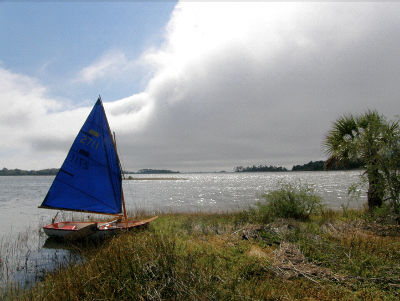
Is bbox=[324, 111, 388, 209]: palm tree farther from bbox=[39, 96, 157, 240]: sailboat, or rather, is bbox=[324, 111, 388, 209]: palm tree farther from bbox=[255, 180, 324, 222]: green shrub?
bbox=[39, 96, 157, 240]: sailboat

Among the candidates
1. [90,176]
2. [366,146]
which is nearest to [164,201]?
[90,176]

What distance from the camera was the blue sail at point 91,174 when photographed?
12172 millimetres

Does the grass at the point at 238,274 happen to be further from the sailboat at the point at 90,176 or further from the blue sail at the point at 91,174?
the blue sail at the point at 91,174

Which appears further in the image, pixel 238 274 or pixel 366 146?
pixel 366 146

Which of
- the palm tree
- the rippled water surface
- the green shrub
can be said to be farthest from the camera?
the rippled water surface

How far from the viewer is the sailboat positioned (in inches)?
479

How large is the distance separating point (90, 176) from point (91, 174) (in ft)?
0.38

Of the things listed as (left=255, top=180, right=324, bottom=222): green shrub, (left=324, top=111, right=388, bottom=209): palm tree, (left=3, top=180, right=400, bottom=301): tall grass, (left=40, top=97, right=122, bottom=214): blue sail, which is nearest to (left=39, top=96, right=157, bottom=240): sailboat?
(left=40, top=97, right=122, bottom=214): blue sail

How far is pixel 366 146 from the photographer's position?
1062cm

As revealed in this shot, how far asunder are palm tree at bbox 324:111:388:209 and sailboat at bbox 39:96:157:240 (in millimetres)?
10537

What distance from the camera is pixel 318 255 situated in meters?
6.57

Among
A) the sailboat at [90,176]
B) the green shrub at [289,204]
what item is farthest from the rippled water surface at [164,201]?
the sailboat at [90,176]

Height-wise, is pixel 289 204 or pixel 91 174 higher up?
pixel 91 174

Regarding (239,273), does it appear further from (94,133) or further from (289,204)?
(94,133)
